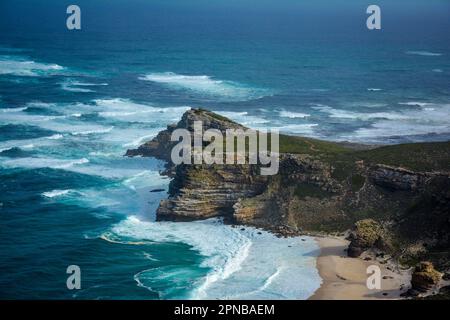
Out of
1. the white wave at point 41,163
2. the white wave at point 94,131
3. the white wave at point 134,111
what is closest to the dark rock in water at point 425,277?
the white wave at point 41,163

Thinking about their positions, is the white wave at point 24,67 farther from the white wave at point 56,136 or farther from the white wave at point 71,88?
the white wave at point 56,136

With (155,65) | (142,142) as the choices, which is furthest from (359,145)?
(155,65)

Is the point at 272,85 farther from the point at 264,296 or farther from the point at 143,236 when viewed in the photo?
the point at 264,296

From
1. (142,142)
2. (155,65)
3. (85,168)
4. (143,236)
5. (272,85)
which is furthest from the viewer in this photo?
(155,65)

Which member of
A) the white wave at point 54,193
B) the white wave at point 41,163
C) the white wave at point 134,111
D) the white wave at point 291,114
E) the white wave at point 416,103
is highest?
the white wave at point 134,111

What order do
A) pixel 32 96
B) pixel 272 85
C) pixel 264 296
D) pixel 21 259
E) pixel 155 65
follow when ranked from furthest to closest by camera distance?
pixel 155 65 < pixel 272 85 < pixel 32 96 < pixel 21 259 < pixel 264 296

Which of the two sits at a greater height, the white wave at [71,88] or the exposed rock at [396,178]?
the white wave at [71,88]
